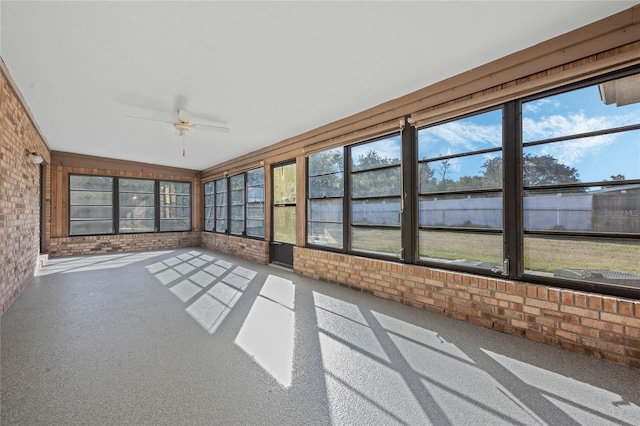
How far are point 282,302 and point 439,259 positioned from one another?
6.98 ft

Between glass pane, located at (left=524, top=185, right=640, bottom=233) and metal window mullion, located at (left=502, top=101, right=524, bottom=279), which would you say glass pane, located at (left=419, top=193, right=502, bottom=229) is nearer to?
metal window mullion, located at (left=502, top=101, right=524, bottom=279)

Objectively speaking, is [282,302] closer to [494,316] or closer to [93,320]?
[93,320]

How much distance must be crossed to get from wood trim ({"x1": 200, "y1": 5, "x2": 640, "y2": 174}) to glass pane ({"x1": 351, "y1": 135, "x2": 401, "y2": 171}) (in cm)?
29

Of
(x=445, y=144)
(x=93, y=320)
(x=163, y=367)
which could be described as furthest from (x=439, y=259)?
(x=93, y=320)

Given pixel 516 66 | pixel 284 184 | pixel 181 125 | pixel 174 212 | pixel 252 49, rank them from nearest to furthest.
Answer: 1. pixel 252 49
2. pixel 516 66
3. pixel 181 125
4. pixel 284 184
5. pixel 174 212

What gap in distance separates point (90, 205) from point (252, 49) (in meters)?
8.05

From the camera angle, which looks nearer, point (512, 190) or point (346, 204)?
point (512, 190)

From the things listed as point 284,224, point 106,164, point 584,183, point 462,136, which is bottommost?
point 284,224

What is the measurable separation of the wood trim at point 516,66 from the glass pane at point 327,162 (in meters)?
0.33

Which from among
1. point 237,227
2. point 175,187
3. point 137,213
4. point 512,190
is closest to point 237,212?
point 237,227

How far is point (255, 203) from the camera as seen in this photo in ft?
23.5

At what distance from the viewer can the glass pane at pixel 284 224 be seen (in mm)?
5961

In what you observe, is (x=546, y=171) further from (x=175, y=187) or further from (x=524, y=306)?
(x=175, y=187)

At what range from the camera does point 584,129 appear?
2.49 m
